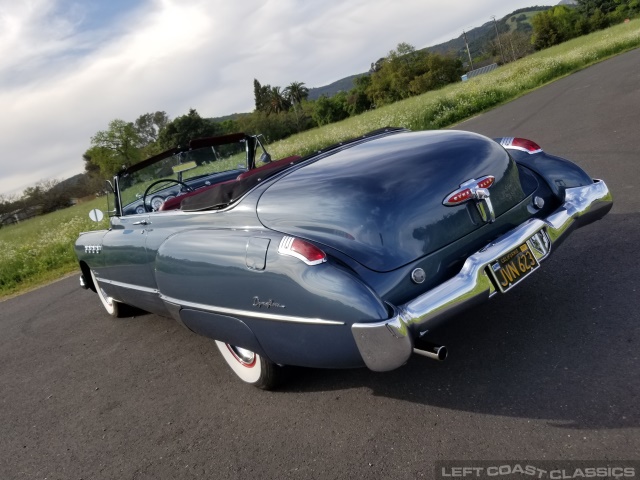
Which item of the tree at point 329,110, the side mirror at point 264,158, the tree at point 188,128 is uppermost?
the tree at point 188,128

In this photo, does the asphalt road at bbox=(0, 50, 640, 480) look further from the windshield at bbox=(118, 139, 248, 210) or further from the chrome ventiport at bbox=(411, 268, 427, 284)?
the windshield at bbox=(118, 139, 248, 210)

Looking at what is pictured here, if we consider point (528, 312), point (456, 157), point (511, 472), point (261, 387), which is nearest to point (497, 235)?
point (456, 157)

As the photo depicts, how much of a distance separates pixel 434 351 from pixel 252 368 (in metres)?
1.29

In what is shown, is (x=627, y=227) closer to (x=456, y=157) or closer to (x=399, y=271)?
(x=456, y=157)

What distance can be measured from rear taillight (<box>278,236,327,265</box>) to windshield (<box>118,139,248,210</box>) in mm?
2371

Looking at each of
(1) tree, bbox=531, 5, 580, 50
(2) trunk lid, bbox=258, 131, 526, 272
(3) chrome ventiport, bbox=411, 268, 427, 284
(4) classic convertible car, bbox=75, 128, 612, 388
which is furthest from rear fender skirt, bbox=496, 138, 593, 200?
(1) tree, bbox=531, 5, 580, 50

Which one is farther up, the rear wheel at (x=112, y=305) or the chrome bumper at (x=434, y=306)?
the chrome bumper at (x=434, y=306)

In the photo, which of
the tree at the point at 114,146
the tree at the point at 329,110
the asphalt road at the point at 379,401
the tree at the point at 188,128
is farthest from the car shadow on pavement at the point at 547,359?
the tree at the point at 329,110

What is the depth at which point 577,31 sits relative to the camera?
279 feet

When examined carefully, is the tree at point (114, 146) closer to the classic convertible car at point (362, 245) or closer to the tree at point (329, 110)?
the tree at point (329, 110)

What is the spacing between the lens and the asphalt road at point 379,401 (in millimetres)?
2129

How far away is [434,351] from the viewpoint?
2107 millimetres

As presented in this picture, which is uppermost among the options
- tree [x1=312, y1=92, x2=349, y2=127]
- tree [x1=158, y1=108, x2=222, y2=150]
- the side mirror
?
tree [x1=158, y1=108, x2=222, y2=150]

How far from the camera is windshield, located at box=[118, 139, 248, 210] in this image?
4.44 m
